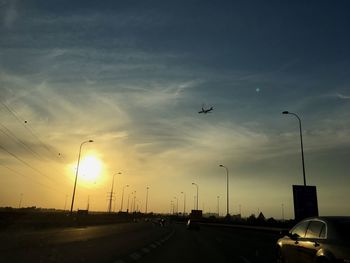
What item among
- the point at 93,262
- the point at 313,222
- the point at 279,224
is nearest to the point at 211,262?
the point at 93,262

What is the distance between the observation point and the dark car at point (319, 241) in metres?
7.86

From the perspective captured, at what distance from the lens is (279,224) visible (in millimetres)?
51406

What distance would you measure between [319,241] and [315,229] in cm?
67

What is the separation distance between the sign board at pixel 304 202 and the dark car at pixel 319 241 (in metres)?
21.0

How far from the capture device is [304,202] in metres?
30.9

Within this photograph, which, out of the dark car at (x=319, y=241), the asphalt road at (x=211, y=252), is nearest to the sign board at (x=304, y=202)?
the asphalt road at (x=211, y=252)

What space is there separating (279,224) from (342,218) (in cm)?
4463

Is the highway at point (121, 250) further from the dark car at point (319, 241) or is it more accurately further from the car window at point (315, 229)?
the car window at point (315, 229)

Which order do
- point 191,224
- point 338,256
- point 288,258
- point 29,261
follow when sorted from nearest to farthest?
1. point 338,256
2. point 288,258
3. point 29,261
4. point 191,224

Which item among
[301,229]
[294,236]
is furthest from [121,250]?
[301,229]

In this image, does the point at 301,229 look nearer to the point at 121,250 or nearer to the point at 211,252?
the point at 211,252

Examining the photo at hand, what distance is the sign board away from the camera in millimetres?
30688

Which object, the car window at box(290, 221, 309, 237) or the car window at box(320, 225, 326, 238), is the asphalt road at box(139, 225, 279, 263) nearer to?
the car window at box(290, 221, 309, 237)

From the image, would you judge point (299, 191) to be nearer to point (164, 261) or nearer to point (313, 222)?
point (164, 261)
